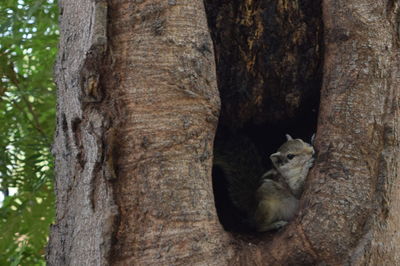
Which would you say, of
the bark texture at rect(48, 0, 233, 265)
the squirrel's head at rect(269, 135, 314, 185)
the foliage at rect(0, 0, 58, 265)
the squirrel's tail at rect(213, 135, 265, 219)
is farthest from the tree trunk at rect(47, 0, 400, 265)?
the foliage at rect(0, 0, 58, 265)

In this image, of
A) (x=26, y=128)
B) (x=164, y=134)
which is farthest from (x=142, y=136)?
(x=26, y=128)

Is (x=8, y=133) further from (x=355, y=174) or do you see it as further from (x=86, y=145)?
(x=355, y=174)

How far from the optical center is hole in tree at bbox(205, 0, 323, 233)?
2852 millimetres

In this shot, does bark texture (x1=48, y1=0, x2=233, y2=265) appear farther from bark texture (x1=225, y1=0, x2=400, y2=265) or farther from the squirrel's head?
the squirrel's head

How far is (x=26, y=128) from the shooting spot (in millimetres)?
3988

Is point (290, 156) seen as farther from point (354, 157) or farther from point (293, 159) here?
point (354, 157)

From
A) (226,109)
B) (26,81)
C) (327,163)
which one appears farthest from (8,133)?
(327,163)

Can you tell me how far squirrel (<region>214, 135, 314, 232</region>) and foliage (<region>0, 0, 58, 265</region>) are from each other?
1118 mm

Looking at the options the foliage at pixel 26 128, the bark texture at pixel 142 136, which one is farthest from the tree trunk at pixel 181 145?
the foliage at pixel 26 128

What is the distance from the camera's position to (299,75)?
10.0ft

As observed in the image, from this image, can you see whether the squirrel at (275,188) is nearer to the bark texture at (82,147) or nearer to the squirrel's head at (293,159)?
the squirrel's head at (293,159)

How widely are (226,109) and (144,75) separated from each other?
1026 mm

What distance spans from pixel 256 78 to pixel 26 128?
179 centimetres

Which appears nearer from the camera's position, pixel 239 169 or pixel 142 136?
pixel 142 136
